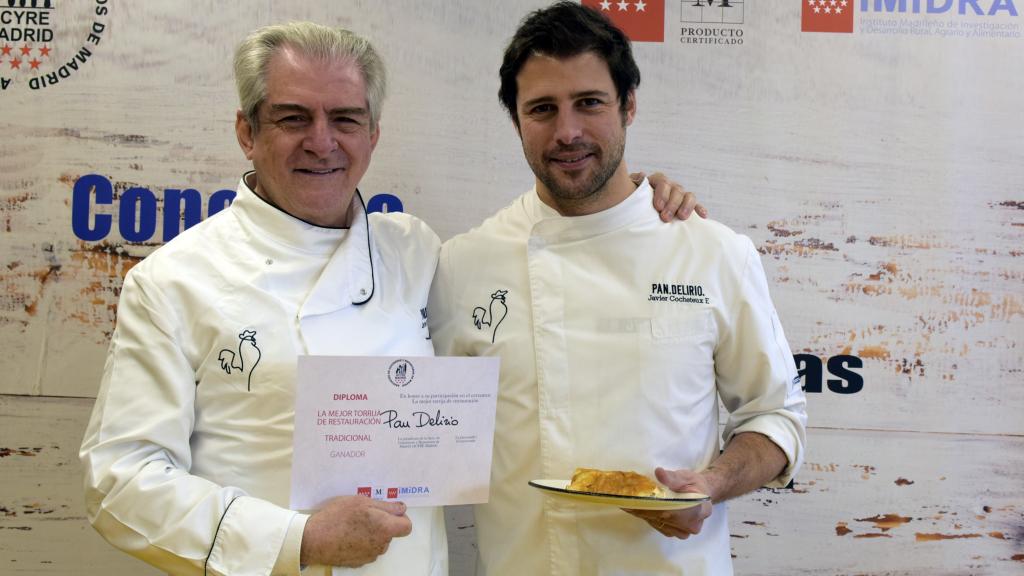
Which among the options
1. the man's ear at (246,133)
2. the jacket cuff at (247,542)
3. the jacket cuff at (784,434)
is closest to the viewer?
the jacket cuff at (247,542)

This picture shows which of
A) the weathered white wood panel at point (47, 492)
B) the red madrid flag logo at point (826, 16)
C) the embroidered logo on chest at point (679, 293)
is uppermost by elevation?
the red madrid flag logo at point (826, 16)

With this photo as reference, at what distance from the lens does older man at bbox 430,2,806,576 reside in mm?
1715

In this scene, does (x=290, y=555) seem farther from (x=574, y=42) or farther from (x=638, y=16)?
(x=638, y=16)

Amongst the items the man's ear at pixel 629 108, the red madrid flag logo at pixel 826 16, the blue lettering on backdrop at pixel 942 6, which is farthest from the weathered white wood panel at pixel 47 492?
the blue lettering on backdrop at pixel 942 6

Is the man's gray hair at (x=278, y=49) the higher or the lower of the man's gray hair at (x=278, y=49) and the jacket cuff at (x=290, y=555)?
the higher

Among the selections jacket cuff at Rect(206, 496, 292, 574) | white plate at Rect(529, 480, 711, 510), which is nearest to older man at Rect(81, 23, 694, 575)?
jacket cuff at Rect(206, 496, 292, 574)

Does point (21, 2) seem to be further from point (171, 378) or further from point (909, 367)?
point (909, 367)

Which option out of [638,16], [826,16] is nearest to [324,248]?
[638,16]

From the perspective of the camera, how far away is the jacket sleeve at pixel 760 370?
1.78 metres

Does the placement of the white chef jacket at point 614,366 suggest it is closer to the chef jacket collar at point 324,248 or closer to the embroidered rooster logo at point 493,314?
the embroidered rooster logo at point 493,314

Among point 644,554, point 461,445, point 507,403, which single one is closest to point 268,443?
point 461,445

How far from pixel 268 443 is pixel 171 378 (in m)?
0.20
